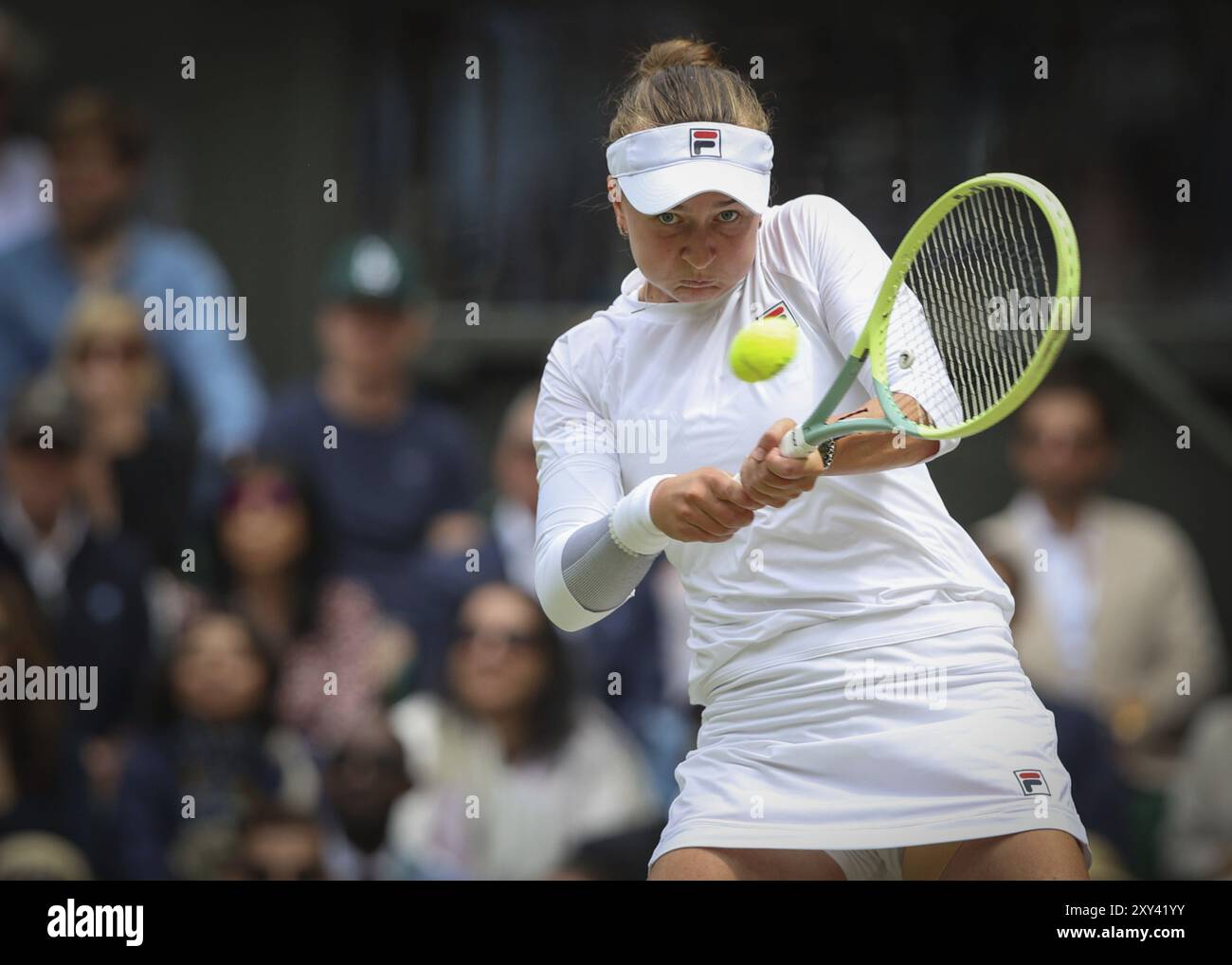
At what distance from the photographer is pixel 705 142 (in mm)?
2307

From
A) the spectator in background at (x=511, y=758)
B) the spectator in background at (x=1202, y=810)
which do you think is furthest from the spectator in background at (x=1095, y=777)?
the spectator in background at (x=511, y=758)

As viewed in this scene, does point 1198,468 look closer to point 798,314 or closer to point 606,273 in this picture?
point 606,273

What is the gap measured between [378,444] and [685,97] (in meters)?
2.57

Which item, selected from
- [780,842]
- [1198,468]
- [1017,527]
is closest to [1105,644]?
[1017,527]

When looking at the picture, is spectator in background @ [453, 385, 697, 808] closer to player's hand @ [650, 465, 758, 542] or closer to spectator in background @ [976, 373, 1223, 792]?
spectator in background @ [976, 373, 1223, 792]

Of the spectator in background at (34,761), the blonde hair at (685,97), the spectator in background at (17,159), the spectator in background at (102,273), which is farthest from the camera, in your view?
the spectator in background at (17,159)

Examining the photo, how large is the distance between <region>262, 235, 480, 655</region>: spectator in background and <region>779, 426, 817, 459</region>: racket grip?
2.60 metres

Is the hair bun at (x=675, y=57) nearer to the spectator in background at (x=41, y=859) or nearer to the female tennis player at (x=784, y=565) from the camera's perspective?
the female tennis player at (x=784, y=565)

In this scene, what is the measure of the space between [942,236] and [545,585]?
2.43 feet

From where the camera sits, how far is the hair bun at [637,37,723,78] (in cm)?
250

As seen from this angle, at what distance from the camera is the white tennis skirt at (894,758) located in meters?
2.23

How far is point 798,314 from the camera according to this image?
93.6 inches

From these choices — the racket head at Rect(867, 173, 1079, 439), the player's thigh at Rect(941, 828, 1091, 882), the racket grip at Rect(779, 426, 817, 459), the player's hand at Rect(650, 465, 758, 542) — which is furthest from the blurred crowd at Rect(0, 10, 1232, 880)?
the racket grip at Rect(779, 426, 817, 459)

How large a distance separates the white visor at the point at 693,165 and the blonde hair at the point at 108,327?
290cm
